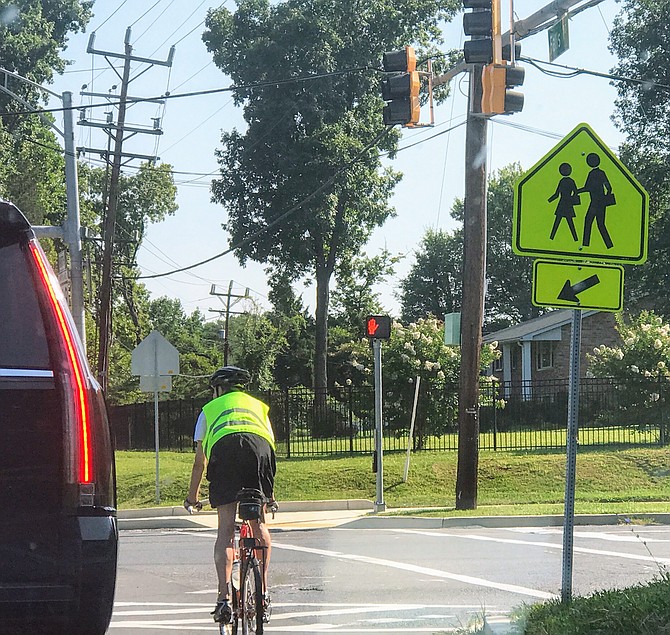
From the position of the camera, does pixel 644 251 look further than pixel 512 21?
No

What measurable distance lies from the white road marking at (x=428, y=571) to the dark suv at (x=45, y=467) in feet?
17.4

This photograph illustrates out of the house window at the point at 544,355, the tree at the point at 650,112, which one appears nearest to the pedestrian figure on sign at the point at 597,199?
the tree at the point at 650,112

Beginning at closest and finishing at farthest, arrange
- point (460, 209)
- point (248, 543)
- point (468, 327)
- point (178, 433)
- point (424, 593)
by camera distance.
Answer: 1. point (248, 543)
2. point (424, 593)
3. point (468, 327)
4. point (178, 433)
5. point (460, 209)

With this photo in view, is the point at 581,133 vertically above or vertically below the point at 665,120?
below

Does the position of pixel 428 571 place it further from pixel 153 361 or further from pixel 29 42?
pixel 29 42

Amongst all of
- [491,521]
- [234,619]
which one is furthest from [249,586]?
[491,521]

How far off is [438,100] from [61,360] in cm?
4618

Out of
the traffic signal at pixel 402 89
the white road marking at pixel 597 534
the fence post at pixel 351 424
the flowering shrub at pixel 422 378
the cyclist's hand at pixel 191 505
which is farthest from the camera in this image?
the flowering shrub at pixel 422 378

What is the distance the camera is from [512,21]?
15.1 m

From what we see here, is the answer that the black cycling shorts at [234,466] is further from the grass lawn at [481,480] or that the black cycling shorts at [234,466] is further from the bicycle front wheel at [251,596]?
the grass lawn at [481,480]

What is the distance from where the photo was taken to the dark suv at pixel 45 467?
3111mm

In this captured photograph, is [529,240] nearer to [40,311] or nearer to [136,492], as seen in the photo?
[40,311]

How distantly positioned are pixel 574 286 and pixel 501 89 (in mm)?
7571

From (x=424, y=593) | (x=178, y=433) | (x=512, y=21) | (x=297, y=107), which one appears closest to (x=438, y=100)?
(x=297, y=107)
